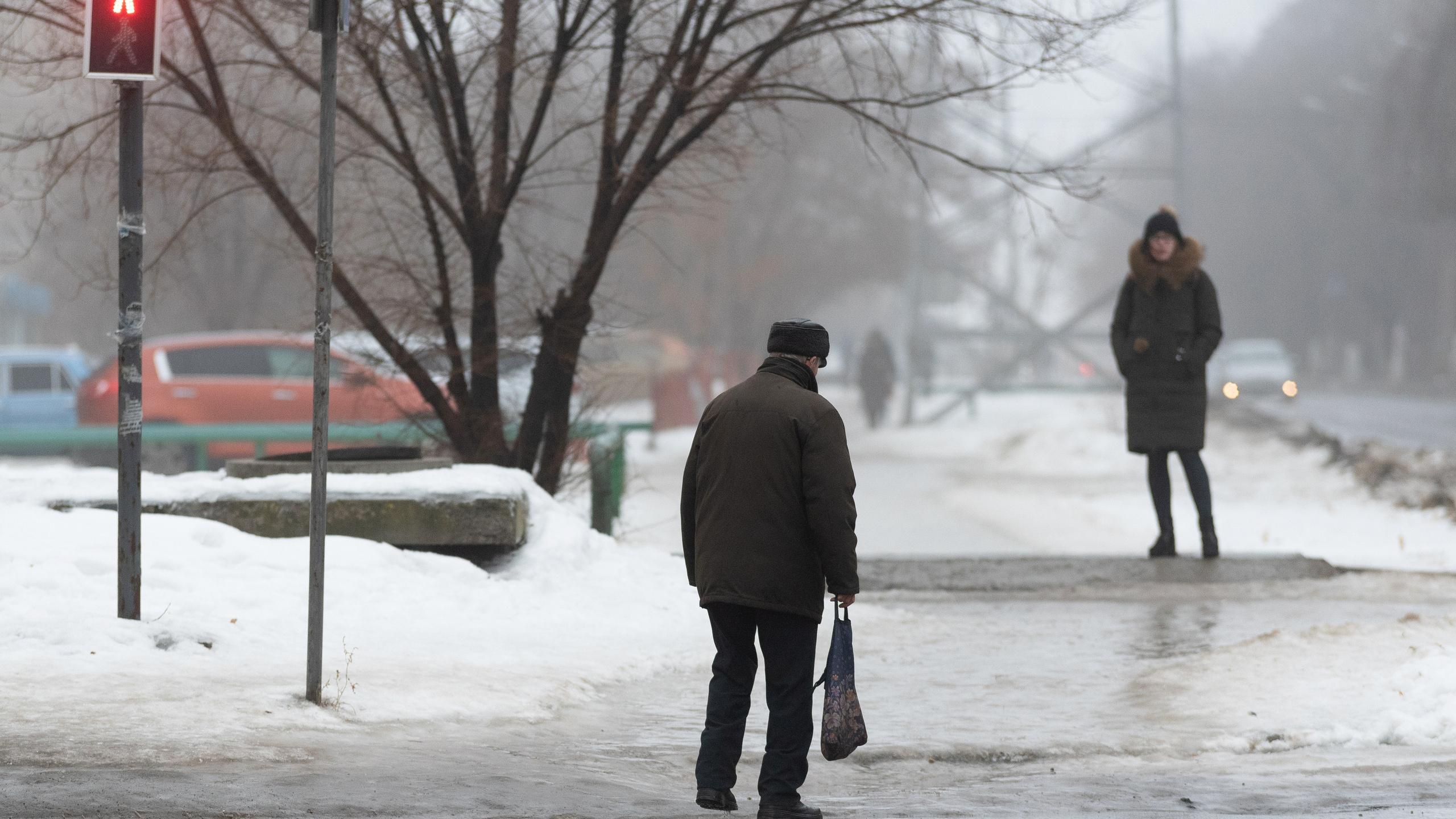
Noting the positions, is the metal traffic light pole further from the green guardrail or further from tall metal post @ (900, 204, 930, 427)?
tall metal post @ (900, 204, 930, 427)

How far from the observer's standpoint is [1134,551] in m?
12.7

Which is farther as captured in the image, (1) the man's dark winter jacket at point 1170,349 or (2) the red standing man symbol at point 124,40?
(1) the man's dark winter jacket at point 1170,349

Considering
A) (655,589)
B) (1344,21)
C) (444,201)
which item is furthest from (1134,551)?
(1344,21)

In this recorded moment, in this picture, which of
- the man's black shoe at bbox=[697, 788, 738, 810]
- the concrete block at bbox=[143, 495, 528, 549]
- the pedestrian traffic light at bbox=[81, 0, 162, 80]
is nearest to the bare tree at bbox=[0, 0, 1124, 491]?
the concrete block at bbox=[143, 495, 528, 549]

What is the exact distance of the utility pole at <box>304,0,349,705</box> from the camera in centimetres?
547

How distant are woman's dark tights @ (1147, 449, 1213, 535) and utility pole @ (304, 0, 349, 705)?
544cm

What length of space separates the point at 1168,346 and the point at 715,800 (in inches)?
219

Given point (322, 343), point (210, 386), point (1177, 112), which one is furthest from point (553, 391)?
point (1177, 112)

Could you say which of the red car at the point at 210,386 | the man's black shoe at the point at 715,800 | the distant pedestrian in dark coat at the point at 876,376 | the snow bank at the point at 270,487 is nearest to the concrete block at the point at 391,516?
the snow bank at the point at 270,487

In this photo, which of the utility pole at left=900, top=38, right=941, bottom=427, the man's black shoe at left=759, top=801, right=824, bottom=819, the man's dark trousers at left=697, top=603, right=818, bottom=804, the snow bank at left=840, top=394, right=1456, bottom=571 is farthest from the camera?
the utility pole at left=900, top=38, right=941, bottom=427

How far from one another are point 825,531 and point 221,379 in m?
15.3

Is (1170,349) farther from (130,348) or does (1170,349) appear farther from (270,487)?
(130,348)

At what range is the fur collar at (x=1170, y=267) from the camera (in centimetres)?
930

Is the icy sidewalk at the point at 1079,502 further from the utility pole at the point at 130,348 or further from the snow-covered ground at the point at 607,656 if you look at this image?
the utility pole at the point at 130,348
